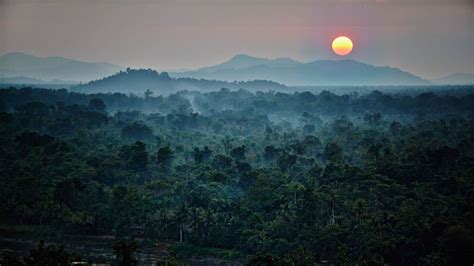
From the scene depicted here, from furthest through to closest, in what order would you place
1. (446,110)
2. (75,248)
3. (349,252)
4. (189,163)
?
(446,110) → (189,163) → (75,248) → (349,252)

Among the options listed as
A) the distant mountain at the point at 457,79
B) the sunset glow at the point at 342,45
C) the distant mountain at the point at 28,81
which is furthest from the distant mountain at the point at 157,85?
the distant mountain at the point at 457,79

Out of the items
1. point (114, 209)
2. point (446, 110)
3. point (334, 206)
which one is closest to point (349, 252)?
point (334, 206)

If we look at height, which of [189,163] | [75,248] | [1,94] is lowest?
[75,248]

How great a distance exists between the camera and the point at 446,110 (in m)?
17.8

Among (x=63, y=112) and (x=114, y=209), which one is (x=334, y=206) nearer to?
(x=114, y=209)

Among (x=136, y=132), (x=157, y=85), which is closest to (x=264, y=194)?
(x=136, y=132)

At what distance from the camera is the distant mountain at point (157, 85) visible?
891 inches

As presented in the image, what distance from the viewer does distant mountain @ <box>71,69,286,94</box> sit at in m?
22.6

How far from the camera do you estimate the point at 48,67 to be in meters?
14.8

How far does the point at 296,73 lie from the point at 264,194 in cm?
1053

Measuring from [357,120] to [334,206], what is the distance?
35.5 ft

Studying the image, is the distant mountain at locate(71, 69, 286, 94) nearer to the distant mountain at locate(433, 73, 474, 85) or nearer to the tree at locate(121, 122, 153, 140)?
the tree at locate(121, 122, 153, 140)

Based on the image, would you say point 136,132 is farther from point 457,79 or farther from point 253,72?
point 457,79

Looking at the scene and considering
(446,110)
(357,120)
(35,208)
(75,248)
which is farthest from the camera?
(357,120)
